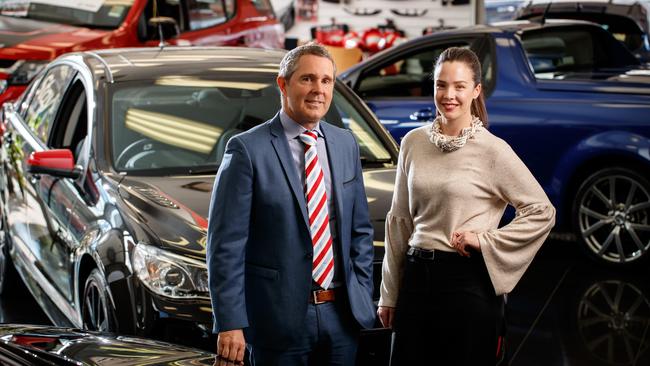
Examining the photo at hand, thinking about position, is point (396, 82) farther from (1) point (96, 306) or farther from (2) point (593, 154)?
(1) point (96, 306)

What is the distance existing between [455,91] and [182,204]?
1786 millimetres

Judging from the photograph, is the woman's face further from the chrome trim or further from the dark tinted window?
the dark tinted window

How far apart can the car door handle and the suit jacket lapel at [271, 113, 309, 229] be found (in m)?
4.87

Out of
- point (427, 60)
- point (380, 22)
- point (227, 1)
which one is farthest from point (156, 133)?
point (380, 22)

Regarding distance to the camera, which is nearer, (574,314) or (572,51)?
(574,314)

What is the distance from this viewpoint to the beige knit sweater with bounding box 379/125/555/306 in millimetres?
3541

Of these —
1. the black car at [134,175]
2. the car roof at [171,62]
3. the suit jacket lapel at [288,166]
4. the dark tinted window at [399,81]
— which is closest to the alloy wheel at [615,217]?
the dark tinted window at [399,81]

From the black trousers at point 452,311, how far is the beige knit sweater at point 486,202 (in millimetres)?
47

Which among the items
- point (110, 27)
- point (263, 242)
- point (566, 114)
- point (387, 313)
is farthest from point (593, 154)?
point (110, 27)

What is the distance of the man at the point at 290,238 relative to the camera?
3355 millimetres

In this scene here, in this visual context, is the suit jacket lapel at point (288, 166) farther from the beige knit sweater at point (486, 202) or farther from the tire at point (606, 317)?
the tire at point (606, 317)

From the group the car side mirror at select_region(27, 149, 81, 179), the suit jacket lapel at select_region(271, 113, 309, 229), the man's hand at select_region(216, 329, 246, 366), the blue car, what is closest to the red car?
the blue car

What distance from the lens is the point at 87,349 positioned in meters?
3.36

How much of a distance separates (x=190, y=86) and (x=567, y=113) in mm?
2952
